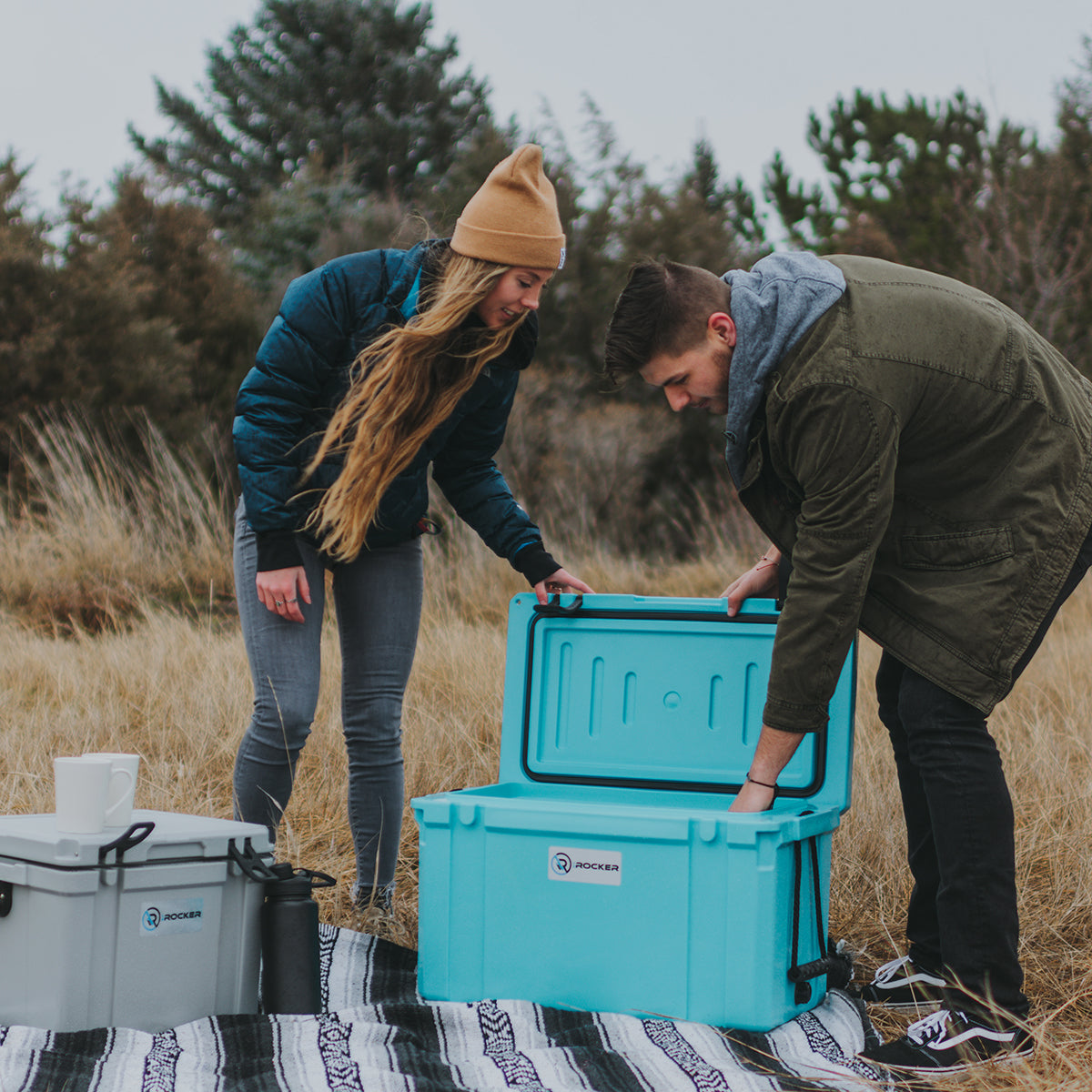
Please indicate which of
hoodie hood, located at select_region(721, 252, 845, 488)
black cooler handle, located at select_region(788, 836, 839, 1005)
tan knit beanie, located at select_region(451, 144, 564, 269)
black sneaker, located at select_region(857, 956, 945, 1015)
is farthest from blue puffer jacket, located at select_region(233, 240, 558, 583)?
black sneaker, located at select_region(857, 956, 945, 1015)

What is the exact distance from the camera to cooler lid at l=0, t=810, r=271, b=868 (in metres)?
1.97

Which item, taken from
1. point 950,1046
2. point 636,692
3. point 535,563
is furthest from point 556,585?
point 950,1046

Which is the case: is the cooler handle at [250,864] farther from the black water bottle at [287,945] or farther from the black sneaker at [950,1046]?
the black sneaker at [950,1046]

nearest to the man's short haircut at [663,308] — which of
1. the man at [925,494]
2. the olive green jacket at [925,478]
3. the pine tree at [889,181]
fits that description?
the man at [925,494]

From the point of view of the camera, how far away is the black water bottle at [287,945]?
2.16 m

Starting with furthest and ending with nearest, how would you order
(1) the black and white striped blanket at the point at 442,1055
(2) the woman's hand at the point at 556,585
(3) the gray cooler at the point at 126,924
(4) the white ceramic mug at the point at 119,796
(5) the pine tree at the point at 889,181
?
(5) the pine tree at the point at 889,181, (2) the woman's hand at the point at 556,585, (4) the white ceramic mug at the point at 119,796, (3) the gray cooler at the point at 126,924, (1) the black and white striped blanket at the point at 442,1055

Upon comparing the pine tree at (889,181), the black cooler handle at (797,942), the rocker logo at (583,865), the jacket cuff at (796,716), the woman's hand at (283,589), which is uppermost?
the pine tree at (889,181)

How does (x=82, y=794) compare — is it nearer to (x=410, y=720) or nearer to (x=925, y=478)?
(x=925, y=478)

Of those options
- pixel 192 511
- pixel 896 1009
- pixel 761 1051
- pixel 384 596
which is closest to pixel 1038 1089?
pixel 761 1051

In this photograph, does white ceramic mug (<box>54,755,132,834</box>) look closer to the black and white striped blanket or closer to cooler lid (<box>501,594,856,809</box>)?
the black and white striped blanket

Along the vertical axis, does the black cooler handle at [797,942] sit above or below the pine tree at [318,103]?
below

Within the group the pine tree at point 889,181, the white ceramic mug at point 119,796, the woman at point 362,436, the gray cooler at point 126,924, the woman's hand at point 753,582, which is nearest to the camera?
the gray cooler at point 126,924

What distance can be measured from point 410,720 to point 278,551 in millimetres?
1669

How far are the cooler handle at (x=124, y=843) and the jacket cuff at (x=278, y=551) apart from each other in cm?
62
